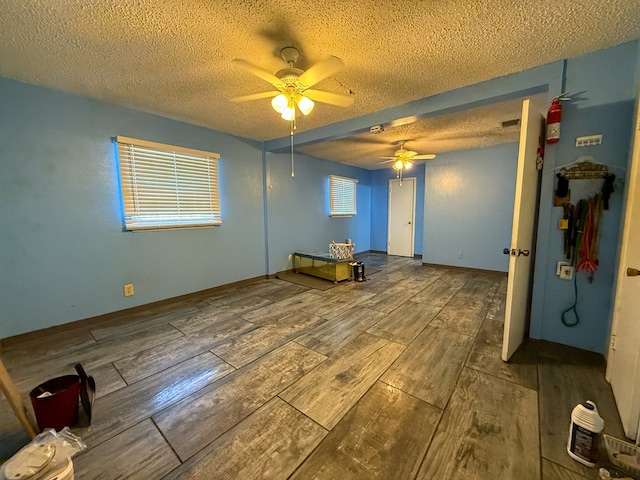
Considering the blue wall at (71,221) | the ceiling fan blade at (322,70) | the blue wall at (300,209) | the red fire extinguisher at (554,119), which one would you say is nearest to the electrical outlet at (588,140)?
the red fire extinguisher at (554,119)

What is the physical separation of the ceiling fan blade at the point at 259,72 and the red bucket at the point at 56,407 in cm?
218

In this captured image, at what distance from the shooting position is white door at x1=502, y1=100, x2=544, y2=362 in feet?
6.03

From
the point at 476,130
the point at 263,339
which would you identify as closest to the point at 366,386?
the point at 263,339

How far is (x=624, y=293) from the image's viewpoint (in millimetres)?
1548

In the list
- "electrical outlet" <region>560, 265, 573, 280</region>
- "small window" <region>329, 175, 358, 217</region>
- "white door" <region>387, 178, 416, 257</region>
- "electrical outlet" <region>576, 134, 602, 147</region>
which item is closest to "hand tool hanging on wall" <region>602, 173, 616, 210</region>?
"electrical outlet" <region>576, 134, 602, 147</region>

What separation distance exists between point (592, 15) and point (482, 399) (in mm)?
2435

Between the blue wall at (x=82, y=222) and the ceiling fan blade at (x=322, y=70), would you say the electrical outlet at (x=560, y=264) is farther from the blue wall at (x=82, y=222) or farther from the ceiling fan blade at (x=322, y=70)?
the blue wall at (x=82, y=222)

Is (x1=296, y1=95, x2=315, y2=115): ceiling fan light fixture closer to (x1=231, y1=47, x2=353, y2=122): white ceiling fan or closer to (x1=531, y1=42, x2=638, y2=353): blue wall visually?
(x1=231, y1=47, x2=353, y2=122): white ceiling fan

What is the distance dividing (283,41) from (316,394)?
240 cm

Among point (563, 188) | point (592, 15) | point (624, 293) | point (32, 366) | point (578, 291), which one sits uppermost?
point (592, 15)

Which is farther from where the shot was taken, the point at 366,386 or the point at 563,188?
the point at 563,188

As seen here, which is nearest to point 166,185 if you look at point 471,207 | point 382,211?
point 471,207

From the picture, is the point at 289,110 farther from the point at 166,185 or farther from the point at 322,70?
the point at 166,185

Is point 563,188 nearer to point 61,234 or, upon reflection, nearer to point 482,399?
point 482,399
